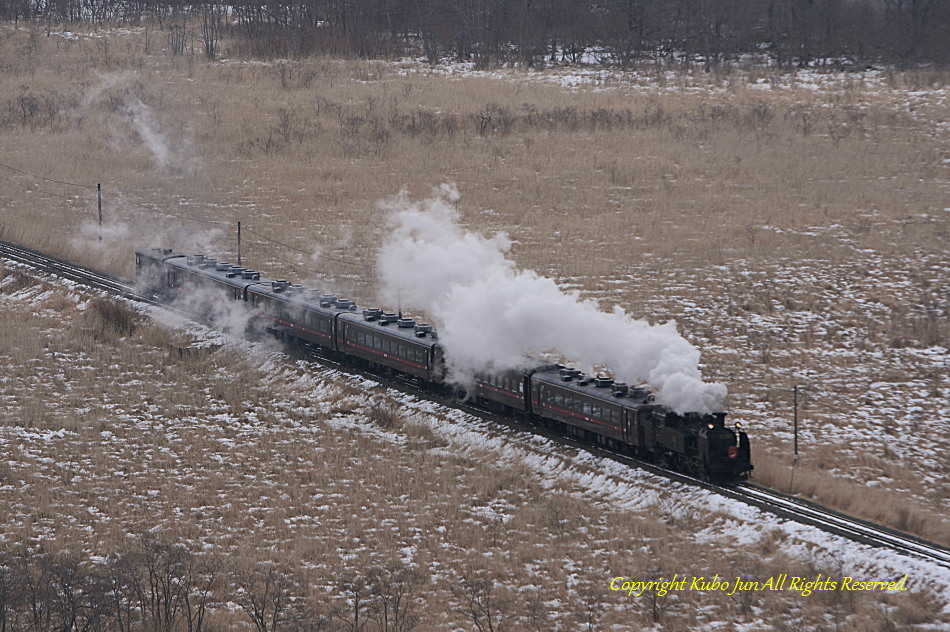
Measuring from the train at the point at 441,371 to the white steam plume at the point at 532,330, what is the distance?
472mm

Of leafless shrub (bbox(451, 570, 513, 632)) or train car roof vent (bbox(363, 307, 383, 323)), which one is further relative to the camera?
train car roof vent (bbox(363, 307, 383, 323))

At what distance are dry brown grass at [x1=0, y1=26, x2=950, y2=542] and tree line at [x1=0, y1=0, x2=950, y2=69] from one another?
5254mm

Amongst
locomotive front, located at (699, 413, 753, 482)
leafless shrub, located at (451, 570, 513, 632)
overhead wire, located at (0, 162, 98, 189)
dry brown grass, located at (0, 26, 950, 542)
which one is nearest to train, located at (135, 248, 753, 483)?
locomotive front, located at (699, 413, 753, 482)

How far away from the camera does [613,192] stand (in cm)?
5275

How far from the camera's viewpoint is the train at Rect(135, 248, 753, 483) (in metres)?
24.1

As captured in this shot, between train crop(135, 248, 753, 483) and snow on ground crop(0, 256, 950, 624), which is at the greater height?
train crop(135, 248, 753, 483)

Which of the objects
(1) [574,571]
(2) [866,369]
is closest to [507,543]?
(1) [574,571]

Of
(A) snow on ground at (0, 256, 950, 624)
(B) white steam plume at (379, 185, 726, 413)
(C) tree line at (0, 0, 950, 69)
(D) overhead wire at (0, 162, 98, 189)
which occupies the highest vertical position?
(C) tree line at (0, 0, 950, 69)

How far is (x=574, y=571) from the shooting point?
71.4ft

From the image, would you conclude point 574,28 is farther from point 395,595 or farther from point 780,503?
point 395,595

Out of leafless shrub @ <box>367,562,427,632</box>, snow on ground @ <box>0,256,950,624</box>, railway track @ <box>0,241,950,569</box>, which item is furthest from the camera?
snow on ground @ <box>0,256,950,624</box>

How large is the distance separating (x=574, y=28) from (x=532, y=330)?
56.1 meters

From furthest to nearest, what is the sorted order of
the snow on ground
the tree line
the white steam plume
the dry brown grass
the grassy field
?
the tree line, the dry brown grass, the grassy field, the white steam plume, the snow on ground

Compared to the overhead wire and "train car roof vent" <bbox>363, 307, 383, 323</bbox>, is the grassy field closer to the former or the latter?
the overhead wire
